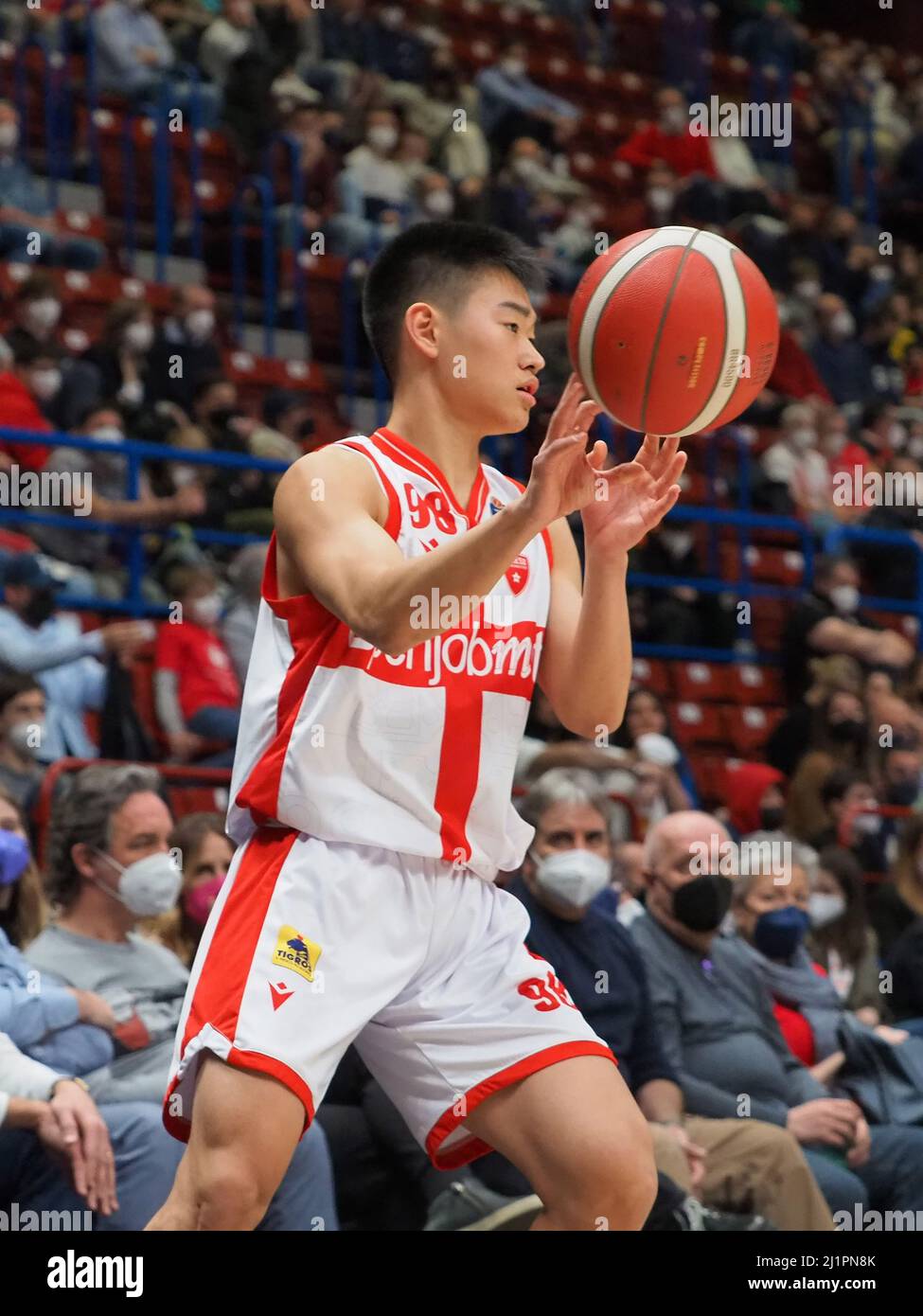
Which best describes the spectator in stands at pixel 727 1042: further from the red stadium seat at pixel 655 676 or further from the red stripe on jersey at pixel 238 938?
the red stadium seat at pixel 655 676

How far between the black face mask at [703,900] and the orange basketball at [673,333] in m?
2.22

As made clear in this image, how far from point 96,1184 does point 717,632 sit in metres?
6.09

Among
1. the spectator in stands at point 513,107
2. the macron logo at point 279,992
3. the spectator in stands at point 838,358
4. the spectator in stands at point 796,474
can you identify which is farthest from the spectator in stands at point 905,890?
the spectator in stands at point 513,107

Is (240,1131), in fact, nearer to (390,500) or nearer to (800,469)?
(390,500)

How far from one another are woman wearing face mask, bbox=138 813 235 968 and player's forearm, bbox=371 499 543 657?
2.23 m

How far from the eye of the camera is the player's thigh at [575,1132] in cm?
316

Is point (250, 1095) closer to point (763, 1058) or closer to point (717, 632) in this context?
point (763, 1058)

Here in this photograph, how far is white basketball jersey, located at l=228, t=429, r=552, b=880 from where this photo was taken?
10.8 ft

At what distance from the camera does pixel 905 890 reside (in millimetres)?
6777

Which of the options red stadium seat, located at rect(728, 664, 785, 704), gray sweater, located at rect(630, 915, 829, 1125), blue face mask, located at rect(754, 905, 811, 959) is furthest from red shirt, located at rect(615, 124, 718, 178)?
gray sweater, located at rect(630, 915, 829, 1125)

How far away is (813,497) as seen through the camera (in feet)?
37.2

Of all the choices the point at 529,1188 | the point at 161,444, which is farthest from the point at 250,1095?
the point at 161,444

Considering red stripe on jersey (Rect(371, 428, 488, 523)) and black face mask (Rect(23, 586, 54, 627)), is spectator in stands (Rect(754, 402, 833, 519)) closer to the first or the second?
black face mask (Rect(23, 586, 54, 627))

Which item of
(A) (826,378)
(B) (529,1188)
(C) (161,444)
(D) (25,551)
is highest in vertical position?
(A) (826,378)
